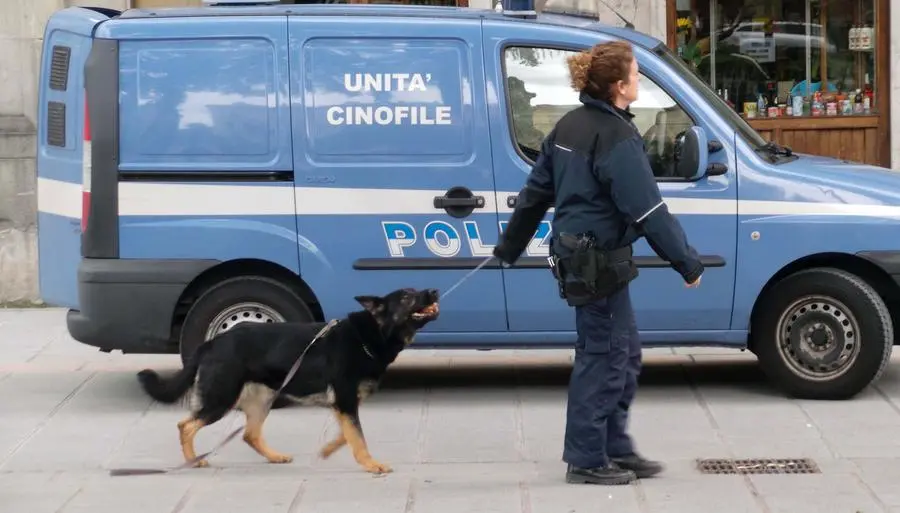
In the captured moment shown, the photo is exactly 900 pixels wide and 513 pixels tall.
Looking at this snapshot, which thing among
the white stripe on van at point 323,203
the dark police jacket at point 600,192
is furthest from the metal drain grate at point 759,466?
the white stripe on van at point 323,203

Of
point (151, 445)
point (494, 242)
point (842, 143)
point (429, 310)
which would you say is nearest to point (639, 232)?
point (429, 310)

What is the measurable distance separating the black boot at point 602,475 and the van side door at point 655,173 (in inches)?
64.7

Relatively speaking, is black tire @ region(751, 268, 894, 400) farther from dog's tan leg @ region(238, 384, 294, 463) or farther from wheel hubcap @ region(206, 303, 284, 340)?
dog's tan leg @ region(238, 384, 294, 463)

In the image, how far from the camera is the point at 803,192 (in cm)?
764

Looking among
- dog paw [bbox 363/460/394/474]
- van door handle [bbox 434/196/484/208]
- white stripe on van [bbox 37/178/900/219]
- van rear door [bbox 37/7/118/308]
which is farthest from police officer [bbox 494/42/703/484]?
van rear door [bbox 37/7/118/308]

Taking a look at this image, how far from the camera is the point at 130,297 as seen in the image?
25.4 ft

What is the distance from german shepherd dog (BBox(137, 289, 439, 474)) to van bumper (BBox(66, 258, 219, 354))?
110 centimetres

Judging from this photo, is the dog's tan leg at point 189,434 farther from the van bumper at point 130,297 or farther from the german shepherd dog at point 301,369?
the van bumper at point 130,297

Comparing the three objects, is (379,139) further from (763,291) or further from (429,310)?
(763,291)

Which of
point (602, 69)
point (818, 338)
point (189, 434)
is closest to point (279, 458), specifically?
point (189, 434)

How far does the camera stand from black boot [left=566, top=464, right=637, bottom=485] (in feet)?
20.0

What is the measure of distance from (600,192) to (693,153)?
169 cm

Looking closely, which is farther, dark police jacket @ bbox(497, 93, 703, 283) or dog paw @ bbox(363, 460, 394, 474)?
dog paw @ bbox(363, 460, 394, 474)

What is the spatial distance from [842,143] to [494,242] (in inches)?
231
